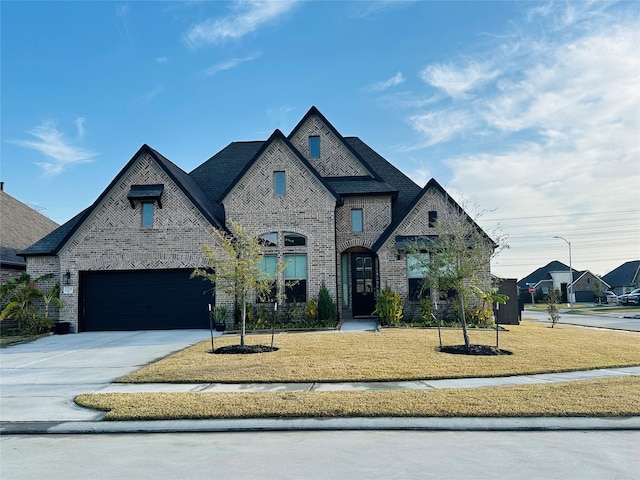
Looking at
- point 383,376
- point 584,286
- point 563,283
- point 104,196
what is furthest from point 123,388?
point 584,286

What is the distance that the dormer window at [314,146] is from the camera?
23.7 m

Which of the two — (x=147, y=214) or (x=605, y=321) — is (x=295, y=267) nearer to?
(x=147, y=214)

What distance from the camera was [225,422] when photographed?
7.06 m

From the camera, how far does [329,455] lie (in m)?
5.72

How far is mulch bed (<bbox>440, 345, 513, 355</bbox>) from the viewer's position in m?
12.8

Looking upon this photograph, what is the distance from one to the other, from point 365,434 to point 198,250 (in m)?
14.6

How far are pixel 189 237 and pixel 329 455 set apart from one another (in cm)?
1553

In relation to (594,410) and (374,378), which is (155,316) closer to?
(374,378)

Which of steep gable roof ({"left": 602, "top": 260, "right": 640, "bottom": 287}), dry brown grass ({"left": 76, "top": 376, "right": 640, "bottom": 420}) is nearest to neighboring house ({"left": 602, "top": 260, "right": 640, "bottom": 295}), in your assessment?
steep gable roof ({"left": 602, "top": 260, "right": 640, "bottom": 287})

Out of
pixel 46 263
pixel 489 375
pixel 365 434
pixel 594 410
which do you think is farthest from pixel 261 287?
pixel 46 263

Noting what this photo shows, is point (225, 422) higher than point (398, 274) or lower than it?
lower

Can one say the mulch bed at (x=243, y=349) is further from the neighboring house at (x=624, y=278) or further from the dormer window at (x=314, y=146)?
the neighboring house at (x=624, y=278)

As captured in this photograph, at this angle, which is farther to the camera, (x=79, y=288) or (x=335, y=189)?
(x=335, y=189)

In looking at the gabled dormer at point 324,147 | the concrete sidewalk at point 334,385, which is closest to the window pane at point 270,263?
the gabled dormer at point 324,147
